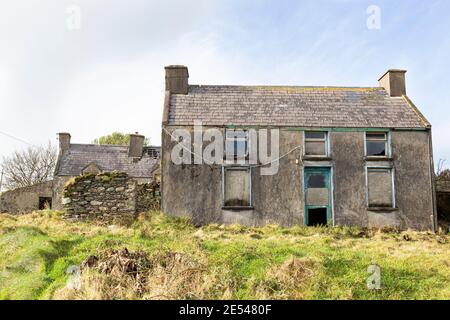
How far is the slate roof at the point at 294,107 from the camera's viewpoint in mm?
20312

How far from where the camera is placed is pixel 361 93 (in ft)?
74.3

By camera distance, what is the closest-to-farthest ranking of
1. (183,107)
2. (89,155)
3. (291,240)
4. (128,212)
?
(291,240) < (128,212) < (183,107) < (89,155)

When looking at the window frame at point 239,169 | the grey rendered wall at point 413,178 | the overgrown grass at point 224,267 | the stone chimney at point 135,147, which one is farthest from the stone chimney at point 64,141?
the grey rendered wall at point 413,178

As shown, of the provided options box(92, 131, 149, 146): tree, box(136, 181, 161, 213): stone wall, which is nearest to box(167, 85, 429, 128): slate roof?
box(136, 181, 161, 213): stone wall

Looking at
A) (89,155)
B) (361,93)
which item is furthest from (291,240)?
(89,155)

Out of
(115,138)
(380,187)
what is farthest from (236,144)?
(115,138)

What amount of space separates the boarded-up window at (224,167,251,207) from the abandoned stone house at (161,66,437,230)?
0.13ft

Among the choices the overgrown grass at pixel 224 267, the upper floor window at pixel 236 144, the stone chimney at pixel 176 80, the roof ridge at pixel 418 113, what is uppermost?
the stone chimney at pixel 176 80

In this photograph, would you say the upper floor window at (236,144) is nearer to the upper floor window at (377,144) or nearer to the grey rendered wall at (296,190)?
the grey rendered wall at (296,190)

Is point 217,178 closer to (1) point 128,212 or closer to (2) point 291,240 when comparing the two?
(1) point 128,212

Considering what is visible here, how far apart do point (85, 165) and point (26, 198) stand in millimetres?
5112

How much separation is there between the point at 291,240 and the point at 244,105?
829cm

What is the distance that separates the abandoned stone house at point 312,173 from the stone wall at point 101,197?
55.4 inches
